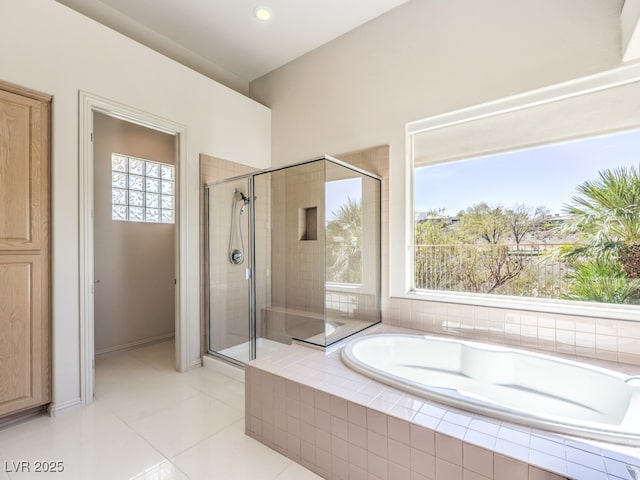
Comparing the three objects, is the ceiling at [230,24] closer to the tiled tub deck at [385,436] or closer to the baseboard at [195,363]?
the tiled tub deck at [385,436]

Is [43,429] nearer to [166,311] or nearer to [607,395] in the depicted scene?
[166,311]

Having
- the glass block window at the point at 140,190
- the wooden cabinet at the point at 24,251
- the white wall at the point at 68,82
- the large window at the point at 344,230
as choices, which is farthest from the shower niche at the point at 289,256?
the wooden cabinet at the point at 24,251

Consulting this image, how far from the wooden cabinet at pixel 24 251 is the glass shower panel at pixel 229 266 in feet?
4.07

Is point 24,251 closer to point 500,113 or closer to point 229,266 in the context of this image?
point 229,266

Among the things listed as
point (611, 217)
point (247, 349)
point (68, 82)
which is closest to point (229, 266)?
point (247, 349)

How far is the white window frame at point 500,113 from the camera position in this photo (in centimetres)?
193

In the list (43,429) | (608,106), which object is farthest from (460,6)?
(43,429)

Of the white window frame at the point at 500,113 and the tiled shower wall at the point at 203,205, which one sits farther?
the tiled shower wall at the point at 203,205

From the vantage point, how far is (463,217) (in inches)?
99.1

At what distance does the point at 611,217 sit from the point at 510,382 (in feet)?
4.15

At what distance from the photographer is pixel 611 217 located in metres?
2.00

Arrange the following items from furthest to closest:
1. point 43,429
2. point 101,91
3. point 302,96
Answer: point 302,96 → point 101,91 → point 43,429

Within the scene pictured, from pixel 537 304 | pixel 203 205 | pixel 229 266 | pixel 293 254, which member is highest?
pixel 203 205

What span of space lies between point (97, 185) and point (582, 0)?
14.2ft
